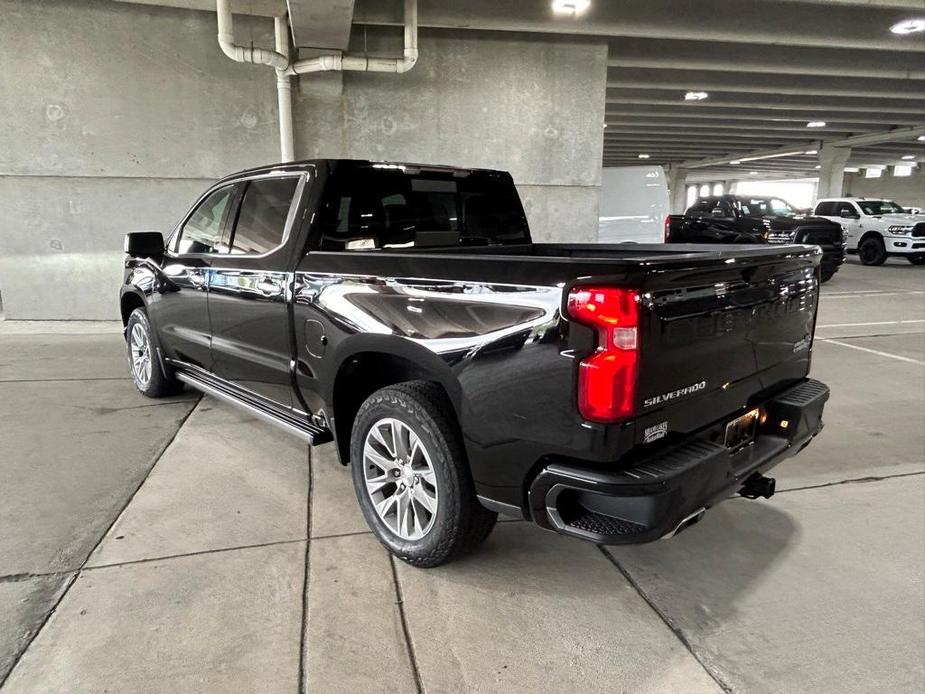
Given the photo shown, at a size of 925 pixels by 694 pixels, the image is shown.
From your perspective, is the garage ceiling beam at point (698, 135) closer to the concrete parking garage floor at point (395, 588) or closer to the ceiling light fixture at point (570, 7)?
the ceiling light fixture at point (570, 7)

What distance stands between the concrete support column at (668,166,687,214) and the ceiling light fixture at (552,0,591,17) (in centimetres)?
2906

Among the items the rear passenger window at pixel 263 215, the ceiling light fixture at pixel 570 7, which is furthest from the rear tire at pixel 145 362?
the ceiling light fixture at pixel 570 7

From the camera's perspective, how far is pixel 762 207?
46.3 feet

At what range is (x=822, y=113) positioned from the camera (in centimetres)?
1812

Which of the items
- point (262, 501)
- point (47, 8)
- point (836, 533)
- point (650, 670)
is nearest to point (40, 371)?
point (262, 501)

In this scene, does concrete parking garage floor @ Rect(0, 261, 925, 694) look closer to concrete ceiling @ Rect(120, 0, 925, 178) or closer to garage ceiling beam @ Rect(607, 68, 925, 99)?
concrete ceiling @ Rect(120, 0, 925, 178)

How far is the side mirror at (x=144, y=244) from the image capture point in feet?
14.1

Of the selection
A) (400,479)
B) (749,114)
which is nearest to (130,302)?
(400,479)

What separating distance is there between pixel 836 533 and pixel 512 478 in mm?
1906

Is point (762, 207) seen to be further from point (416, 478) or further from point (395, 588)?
point (395, 588)

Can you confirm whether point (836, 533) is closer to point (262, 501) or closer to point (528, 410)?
point (528, 410)

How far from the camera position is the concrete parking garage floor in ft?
6.93

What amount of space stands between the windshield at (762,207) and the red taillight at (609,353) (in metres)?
13.6

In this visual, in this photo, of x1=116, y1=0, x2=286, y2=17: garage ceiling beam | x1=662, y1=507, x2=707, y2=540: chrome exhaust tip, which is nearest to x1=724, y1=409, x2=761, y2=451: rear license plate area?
x1=662, y1=507, x2=707, y2=540: chrome exhaust tip
